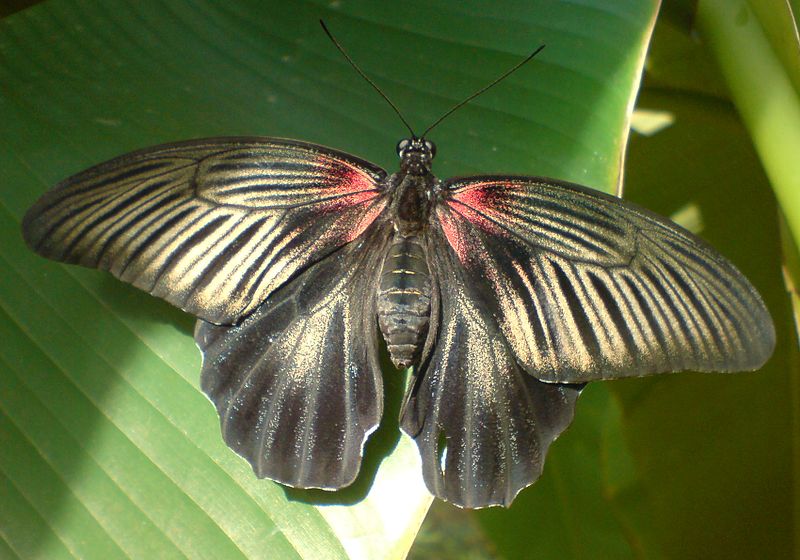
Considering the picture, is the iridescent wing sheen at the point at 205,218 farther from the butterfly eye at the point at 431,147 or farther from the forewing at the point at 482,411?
the forewing at the point at 482,411

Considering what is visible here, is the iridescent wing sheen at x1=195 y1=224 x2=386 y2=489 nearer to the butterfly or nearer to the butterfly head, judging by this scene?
the butterfly

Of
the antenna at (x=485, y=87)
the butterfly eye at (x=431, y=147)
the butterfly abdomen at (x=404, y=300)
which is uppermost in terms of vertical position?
the antenna at (x=485, y=87)

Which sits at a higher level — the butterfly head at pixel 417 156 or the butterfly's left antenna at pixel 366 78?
the butterfly's left antenna at pixel 366 78

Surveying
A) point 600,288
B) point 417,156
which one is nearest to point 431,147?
point 417,156

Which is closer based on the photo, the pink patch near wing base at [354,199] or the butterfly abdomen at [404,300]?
the butterfly abdomen at [404,300]

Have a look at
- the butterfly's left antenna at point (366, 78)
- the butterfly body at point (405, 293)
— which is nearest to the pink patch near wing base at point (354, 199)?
the butterfly body at point (405, 293)

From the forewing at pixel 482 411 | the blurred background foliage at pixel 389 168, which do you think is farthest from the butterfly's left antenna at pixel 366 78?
the forewing at pixel 482 411

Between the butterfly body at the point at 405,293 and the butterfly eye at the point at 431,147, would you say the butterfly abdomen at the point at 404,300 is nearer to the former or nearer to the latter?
the butterfly body at the point at 405,293

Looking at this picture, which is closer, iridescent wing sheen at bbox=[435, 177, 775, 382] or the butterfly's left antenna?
iridescent wing sheen at bbox=[435, 177, 775, 382]

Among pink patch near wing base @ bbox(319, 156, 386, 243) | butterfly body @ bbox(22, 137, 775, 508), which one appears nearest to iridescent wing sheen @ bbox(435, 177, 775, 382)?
butterfly body @ bbox(22, 137, 775, 508)

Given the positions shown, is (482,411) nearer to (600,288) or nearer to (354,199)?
(600,288)
